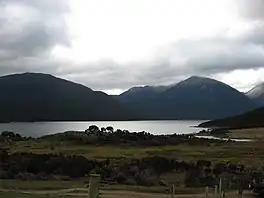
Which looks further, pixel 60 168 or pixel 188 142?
pixel 188 142

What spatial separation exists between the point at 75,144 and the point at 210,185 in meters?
52.7

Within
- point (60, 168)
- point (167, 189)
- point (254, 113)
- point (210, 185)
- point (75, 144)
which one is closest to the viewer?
point (167, 189)

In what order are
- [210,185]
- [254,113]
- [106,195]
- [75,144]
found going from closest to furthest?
[106,195] → [210,185] → [75,144] → [254,113]

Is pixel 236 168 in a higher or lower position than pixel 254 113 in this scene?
lower

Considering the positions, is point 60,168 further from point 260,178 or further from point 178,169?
point 260,178

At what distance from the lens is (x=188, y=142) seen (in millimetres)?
96312

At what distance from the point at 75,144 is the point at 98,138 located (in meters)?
7.59

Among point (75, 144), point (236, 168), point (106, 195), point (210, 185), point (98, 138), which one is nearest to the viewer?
point (106, 195)

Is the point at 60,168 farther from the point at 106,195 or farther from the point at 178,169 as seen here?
the point at 106,195

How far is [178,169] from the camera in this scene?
160ft

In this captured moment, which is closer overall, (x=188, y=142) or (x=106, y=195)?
(x=106, y=195)

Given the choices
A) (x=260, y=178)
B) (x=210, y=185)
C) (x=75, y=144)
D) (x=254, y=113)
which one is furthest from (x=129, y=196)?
(x=254, y=113)

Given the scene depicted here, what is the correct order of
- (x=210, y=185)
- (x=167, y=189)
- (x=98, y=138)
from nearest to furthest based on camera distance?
(x=167, y=189), (x=210, y=185), (x=98, y=138)

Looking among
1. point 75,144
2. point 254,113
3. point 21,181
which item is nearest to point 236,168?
point 21,181
